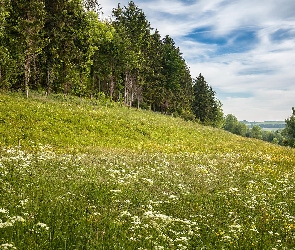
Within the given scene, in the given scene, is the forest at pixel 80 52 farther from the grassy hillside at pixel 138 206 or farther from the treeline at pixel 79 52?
the grassy hillside at pixel 138 206

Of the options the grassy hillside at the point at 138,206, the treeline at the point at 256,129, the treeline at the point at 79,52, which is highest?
the treeline at the point at 79,52

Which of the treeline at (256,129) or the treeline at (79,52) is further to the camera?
the treeline at (256,129)

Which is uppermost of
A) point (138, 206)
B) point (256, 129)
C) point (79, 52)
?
point (79, 52)

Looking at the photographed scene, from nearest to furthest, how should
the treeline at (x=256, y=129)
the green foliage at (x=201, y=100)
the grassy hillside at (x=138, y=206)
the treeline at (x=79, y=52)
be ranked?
the grassy hillside at (x=138, y=206), the treeline at (x=79, y=52), the green foliage at (x=201, y=100), the treeline at (x=256, y=129)

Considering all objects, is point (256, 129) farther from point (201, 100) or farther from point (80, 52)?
point (80, 52)

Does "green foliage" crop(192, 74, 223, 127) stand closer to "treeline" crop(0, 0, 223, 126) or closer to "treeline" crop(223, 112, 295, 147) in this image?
"treeline" crop(0, 0, 223, 126)

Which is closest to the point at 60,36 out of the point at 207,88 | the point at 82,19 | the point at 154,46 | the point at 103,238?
the point at 82,19

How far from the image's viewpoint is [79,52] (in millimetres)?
36844

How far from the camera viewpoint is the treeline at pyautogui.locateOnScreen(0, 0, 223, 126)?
28078 mm

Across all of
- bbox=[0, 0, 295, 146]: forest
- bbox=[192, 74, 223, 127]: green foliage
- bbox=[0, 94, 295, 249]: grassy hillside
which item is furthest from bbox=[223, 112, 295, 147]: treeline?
bbox=[0, 94, 295, 249]: grassy hillside

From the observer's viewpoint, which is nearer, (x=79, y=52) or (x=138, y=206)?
(x=138, y=206)

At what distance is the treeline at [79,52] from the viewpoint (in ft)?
92.1

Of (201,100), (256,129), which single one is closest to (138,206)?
(201,100)

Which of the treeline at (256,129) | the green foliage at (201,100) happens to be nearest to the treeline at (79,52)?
the green foliage at (201,100)
